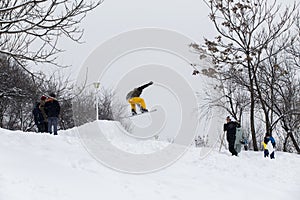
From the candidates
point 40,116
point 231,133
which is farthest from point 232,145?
point 40,116

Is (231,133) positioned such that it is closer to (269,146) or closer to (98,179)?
(269,146)

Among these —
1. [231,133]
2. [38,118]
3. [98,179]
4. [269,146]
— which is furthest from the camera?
[269,146]

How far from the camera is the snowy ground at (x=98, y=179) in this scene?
742 cm

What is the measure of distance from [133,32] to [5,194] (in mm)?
7907

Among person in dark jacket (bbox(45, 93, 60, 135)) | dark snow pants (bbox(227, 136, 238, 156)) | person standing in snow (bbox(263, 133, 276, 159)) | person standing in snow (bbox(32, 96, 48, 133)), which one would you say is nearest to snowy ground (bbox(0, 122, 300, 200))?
person in dark jacket (bbox(45, 93, 60, 135))

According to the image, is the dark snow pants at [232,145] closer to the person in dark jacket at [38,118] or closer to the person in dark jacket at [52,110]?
the person in dark jacket at [52,110]

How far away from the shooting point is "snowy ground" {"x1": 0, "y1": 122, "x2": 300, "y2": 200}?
742 centimetres

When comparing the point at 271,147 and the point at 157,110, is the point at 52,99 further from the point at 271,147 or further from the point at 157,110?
the point at 271,147

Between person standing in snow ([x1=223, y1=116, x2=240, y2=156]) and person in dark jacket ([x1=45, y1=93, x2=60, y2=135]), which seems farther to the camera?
person standing in snow ([x1=223, y1=116, x2=240, y2=156])

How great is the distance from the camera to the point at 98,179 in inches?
340

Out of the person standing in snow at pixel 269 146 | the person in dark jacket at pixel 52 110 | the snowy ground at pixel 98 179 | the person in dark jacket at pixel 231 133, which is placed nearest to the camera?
the snowy ground at pixel 98 179

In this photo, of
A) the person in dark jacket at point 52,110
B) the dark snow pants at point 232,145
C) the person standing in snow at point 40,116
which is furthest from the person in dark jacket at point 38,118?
the dark snow pants at point 232,145

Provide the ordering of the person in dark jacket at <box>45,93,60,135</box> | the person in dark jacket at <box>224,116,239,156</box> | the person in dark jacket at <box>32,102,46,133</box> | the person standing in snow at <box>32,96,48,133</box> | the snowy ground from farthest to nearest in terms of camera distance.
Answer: the person in dark jacket at <box>224,116,239,156</box>
the person in dark jacket at <box>32,102,46,133</box>
the person standing in snow at <box>32,96,48,133</box>
the person in dark jacket at <box>45,93,60,135</box>
the snowy ground

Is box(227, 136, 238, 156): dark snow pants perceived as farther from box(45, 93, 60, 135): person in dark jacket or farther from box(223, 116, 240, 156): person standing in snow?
box(45, 93, 60, 135): person in dark jacket
